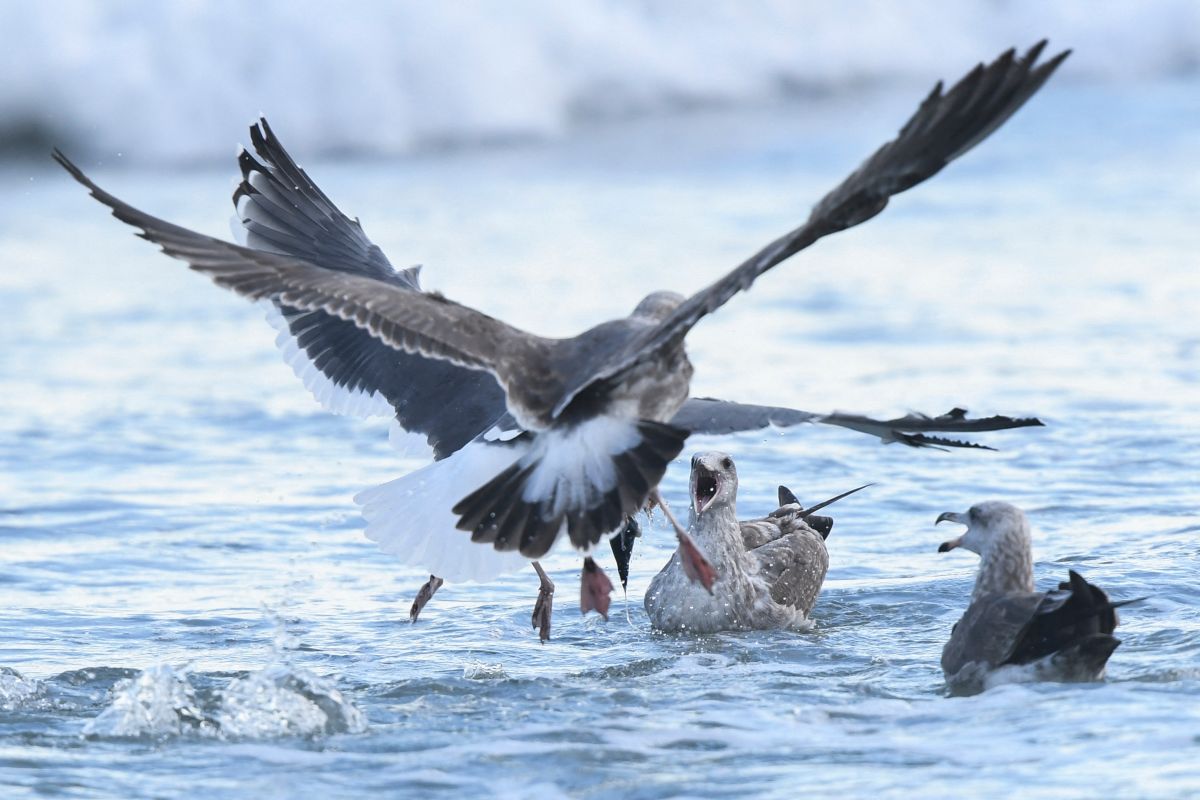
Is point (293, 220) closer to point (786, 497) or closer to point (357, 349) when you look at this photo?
point (357, 349)

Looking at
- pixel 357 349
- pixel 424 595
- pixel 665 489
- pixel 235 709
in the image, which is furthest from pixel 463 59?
pixel 235 709

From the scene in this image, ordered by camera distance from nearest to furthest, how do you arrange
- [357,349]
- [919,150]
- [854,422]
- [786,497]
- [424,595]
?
[919,150] → [854,422] → [424,595] → [357,349] → [786,497]

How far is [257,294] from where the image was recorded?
583 centimetres

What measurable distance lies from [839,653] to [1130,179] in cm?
1070

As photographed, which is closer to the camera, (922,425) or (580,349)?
(580,349)

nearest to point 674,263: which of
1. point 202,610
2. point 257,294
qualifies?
point 202,610

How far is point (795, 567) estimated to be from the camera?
7207mm

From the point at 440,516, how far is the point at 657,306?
104cm

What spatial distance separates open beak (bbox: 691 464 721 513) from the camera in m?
7.47

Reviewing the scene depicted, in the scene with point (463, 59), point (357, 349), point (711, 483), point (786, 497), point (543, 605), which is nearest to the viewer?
point (543, 605)

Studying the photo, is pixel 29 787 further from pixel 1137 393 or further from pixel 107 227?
pixel 107 227

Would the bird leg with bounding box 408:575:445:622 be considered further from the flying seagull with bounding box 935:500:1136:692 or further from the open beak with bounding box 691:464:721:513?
the flying seagull with bounding box 935:500:1136:692

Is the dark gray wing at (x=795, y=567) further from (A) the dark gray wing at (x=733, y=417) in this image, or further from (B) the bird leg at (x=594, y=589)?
(B) the bird leg at (x=594, y=589)

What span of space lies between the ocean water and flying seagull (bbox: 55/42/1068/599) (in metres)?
0.61
